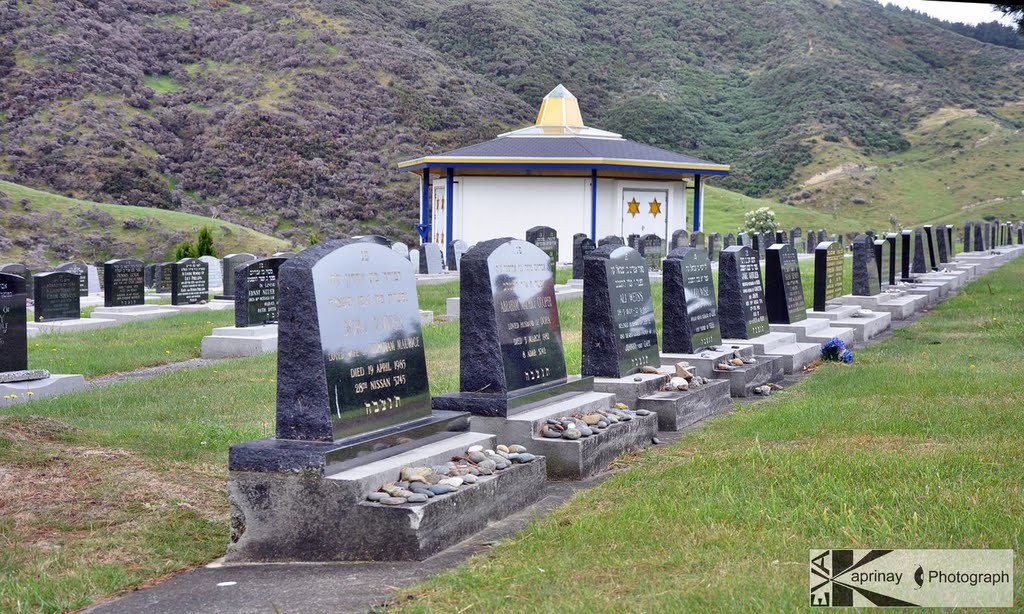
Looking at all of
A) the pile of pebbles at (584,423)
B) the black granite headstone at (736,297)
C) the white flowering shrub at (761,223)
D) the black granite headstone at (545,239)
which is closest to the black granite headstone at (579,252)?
the black granite headstone at (545,239)

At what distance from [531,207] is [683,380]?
2833cm

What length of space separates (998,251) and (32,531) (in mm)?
35950

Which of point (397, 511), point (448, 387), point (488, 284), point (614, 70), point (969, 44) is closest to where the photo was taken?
point (397, 511)

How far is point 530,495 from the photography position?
630 centimetres

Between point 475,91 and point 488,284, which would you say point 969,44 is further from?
point 488,284

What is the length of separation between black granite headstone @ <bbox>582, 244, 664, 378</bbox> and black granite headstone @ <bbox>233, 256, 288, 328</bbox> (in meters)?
6.71

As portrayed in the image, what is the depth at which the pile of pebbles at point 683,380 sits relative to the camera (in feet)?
29.6

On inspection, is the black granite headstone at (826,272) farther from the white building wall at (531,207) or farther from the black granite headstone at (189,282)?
the white building wall at (531,207)

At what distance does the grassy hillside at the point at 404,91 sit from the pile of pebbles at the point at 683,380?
4178 cm

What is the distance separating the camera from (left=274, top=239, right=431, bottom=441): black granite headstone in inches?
221

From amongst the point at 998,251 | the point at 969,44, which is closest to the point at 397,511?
the point at 998,251

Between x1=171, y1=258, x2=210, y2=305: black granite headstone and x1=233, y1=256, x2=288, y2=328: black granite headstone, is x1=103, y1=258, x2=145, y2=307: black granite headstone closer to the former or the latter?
x1=171, y1=258, x2=210, y2=305: black granite headstone

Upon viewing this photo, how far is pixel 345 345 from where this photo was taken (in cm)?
580

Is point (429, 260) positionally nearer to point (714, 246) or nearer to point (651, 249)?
point (651, 249)
